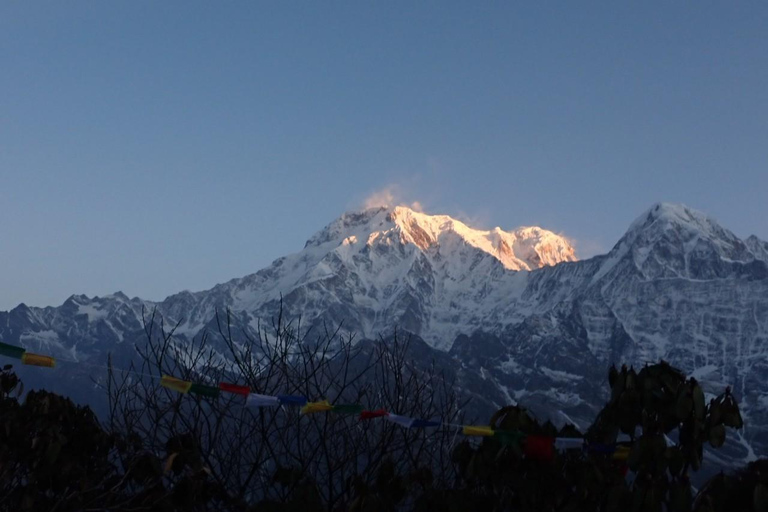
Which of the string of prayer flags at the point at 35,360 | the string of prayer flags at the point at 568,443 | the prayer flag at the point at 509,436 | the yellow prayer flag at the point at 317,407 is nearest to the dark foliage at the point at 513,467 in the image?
the prayer flag at the point at 509,436

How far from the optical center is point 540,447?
10742 mm

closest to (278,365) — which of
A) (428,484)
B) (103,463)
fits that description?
(103,463)

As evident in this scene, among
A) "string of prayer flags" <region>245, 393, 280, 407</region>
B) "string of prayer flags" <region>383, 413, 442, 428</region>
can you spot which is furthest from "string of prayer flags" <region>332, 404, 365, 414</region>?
"string of prayer flags" <region>245, 393, 280, 407</region>

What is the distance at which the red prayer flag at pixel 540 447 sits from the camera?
10.7 m

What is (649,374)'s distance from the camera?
410 inches

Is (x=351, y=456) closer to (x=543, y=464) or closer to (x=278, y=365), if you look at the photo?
(x=278, y=365)

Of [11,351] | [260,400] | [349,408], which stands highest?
[11,351]

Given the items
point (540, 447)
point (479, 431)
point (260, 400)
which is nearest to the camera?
point (540, 447)

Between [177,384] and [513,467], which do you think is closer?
[513,467]

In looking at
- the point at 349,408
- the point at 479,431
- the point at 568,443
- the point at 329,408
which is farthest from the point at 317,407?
the point at 568,443

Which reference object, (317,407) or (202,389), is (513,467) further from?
(202,389)

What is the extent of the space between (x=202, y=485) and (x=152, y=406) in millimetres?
3983

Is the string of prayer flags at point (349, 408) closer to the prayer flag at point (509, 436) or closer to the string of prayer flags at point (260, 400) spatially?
the string of prayer flags at point (260, 400)

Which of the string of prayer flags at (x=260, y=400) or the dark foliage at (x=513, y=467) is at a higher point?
the string of prayer flags at (x=260, y=400)
